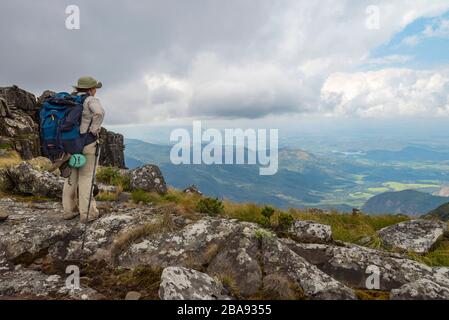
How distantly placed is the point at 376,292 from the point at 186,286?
12.3 ft

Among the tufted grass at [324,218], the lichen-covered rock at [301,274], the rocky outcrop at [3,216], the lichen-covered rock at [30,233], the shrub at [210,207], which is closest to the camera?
the lichen-covered rock at [301,274]

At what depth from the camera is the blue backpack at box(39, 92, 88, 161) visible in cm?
812

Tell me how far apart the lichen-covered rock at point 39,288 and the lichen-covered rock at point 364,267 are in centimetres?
482

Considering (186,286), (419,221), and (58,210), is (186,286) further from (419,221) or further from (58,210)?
(419,221)

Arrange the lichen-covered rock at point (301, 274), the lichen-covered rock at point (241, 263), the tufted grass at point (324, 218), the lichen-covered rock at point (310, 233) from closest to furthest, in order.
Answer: the lichen-covered rock at point (301, 274) < the lichen-covered rock at point (241, 263) < the lichen-covered rock at point (310, 233) < the tufted grass at point (324, 218)

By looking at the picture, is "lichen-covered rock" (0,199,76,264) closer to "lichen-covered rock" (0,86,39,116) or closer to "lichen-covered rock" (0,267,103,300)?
"lichen-covered rock" (0,267,103,300)

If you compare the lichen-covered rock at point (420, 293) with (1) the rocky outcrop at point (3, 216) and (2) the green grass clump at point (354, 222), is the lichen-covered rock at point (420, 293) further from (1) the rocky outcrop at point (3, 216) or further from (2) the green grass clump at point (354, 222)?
(1) the rocky outcrop at point (3, 216)

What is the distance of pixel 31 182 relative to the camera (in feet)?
42.3

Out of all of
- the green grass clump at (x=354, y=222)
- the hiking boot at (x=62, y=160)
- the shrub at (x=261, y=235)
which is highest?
the hiking boot at (x=62, y=160)

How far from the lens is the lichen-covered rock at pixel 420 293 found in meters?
4.92

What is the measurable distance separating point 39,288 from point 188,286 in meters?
3.11

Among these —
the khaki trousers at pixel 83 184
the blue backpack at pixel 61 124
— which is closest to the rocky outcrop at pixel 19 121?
the khaki trousers at pixel 83 184

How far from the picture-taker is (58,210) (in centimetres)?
1077
